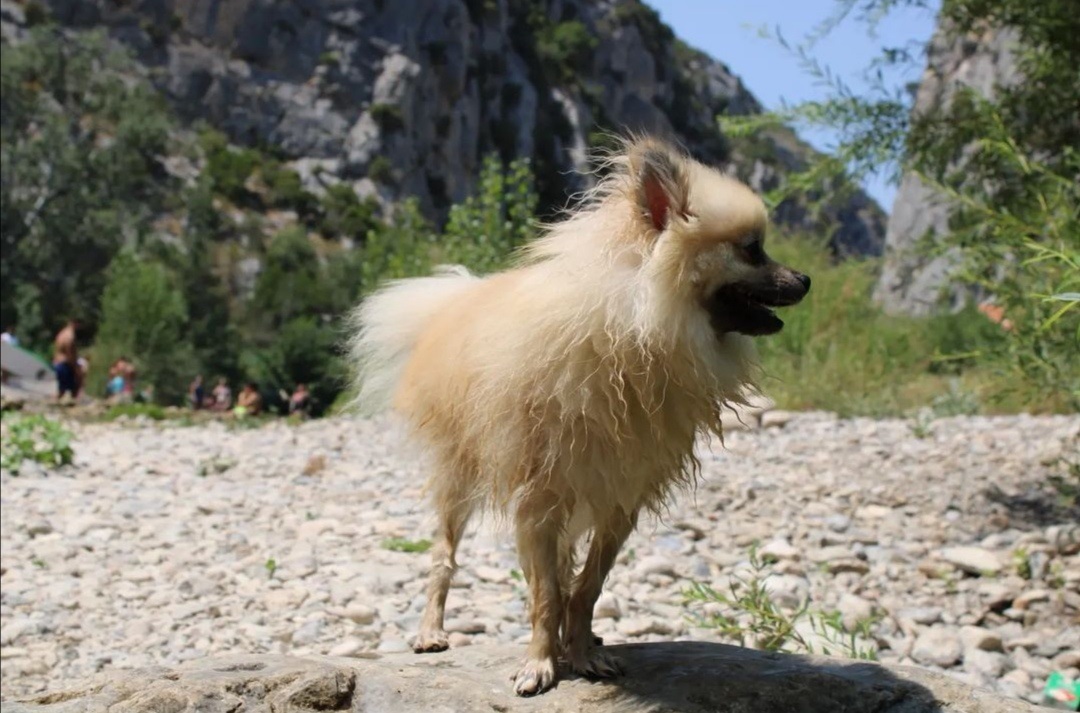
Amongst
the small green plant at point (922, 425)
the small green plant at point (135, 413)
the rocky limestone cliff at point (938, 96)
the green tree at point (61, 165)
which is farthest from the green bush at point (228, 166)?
the small green plant at point (922, 425)

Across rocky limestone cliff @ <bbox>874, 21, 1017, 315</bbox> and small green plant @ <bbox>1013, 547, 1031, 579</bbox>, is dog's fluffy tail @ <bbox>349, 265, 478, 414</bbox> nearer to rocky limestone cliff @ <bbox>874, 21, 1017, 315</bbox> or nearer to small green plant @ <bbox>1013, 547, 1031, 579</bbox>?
small green plant @ <bbox>1013, 547, 1031, 579</bbox>

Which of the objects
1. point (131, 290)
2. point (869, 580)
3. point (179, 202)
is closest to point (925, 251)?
point (869, 580)

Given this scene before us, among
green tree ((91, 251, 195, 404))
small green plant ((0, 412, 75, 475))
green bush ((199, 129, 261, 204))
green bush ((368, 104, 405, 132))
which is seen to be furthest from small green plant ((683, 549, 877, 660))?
green bush ((368, 104, 405, 132))

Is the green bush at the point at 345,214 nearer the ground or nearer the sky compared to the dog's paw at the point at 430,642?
nearer the sky

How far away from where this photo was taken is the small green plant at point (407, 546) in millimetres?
7125

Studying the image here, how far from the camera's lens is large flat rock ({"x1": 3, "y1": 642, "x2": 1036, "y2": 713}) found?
130 inches

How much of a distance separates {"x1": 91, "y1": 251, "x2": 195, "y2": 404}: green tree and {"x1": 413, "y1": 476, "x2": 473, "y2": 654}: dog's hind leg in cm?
2823

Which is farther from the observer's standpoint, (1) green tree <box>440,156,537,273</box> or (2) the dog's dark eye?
(1) green tree <box>440,156,537,273</box>

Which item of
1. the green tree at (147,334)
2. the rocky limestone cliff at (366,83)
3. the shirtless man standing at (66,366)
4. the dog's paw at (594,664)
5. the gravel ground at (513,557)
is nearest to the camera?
the dog's paw at (594,664)

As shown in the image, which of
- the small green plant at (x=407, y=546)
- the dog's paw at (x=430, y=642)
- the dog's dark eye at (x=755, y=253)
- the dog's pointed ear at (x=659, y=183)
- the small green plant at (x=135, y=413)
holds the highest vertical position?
the dog's pointed ear at (x=659, y=183)

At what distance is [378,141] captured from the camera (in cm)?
6962

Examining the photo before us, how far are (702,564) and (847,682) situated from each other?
9.55 feet

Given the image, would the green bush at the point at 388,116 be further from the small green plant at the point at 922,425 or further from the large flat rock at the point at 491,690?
the large flat rock at the point at 491,690

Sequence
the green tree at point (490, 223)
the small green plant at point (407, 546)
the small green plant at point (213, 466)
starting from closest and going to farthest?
the small green plant at point (407, 546), the small green plant at point (213, 466), the green tree at point (490, 223)
